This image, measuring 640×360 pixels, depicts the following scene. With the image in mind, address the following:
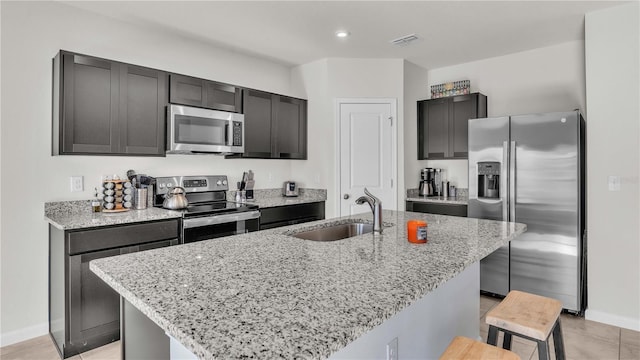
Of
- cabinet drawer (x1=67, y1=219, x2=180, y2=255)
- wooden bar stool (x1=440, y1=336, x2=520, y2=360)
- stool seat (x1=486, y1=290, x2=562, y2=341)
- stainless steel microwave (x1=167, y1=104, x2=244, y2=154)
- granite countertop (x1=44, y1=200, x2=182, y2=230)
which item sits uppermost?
stainless steel microwave (x1=167, y1=104, x2=244, y2=154)

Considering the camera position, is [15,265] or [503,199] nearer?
[15,265]

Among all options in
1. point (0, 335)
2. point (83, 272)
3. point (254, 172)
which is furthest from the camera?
point (254, 172)

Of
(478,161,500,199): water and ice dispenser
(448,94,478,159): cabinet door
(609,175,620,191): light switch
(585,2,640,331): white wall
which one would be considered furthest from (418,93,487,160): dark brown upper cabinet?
(609,175,620,191): light switch

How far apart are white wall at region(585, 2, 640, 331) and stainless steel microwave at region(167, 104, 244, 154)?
121 inches

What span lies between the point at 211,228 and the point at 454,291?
188 centimetres

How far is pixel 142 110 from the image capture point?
283 cm

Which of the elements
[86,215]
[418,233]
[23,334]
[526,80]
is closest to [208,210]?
[86,215]

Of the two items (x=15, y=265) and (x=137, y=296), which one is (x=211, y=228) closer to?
(x=15, y=265)

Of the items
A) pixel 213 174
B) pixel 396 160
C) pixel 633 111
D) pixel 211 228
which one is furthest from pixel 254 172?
pixel 633 111

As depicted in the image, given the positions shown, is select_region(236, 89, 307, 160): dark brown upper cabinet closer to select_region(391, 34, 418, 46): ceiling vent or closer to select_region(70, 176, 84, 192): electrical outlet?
select_region(391, 34, 418, 46): ceiling vent

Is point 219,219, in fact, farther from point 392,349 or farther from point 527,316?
point 527,316

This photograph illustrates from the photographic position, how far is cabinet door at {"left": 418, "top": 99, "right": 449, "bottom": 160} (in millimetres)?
4156

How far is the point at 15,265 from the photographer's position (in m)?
2.51

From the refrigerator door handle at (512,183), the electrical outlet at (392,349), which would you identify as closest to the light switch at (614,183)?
the refrigerator door handle at (512,183)
